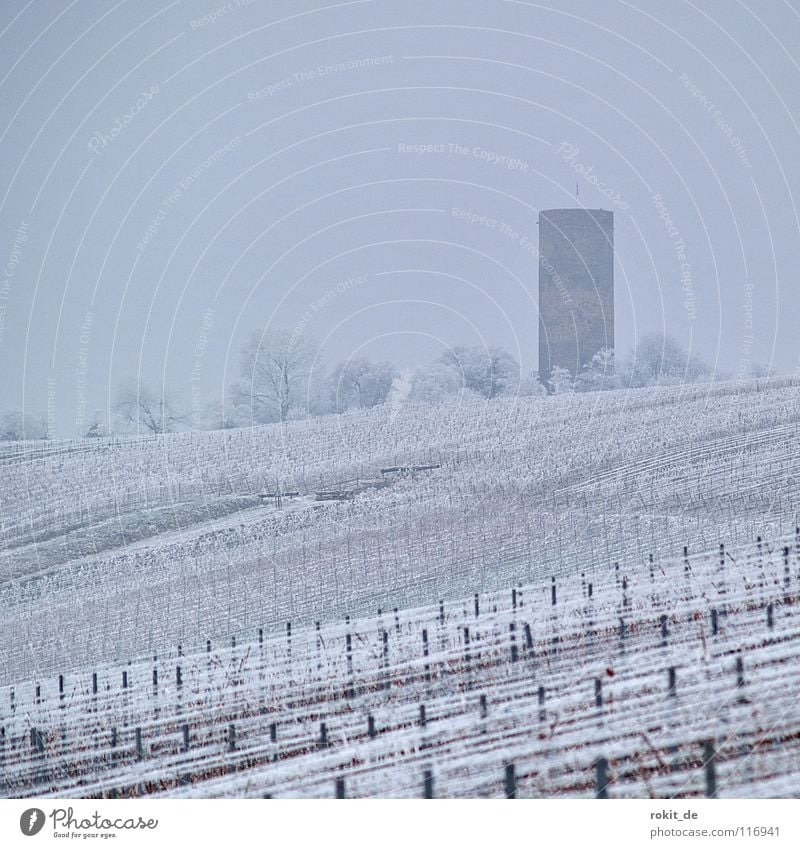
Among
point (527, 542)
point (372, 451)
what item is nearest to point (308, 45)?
point (372, 451)

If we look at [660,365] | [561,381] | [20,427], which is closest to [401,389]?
[561,381]

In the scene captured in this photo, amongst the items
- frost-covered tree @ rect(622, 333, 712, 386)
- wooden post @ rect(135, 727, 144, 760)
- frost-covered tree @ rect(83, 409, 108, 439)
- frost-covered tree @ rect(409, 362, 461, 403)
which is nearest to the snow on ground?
wooden post @ rect(135, 727, 144, 760)

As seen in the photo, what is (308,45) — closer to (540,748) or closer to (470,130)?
(470,130)

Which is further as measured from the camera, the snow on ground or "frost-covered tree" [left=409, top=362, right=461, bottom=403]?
"frost-covered tree" [left=409, top=362, right=461, bottom=403]

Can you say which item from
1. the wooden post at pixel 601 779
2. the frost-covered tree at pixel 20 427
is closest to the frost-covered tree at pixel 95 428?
the frost-covered tree at pixel 20 427

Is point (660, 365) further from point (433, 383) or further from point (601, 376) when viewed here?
point (433, 383)

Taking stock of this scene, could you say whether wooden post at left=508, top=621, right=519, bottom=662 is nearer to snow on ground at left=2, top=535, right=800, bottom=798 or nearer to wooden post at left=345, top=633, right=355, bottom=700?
snow on ground at left=2, top=535, right=800, bottom=798

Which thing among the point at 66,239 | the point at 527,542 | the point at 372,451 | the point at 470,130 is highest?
the point at 470,130
